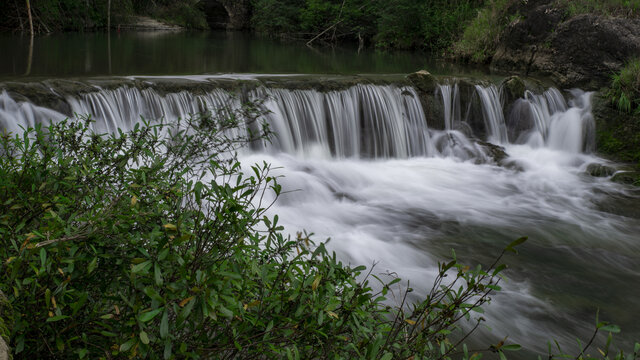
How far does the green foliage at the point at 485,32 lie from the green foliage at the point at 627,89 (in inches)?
188

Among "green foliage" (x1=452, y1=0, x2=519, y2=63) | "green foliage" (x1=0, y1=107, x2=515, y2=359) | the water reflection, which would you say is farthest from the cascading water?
"green foliage" (x1=452, y1=0, x2=519, y2=63)

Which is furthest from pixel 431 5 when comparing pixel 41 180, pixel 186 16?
pixel 41 180

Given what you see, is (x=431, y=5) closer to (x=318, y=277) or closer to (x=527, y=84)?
(x=527, y=84)

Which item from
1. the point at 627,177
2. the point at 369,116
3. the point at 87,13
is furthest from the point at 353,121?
the point at 87,13

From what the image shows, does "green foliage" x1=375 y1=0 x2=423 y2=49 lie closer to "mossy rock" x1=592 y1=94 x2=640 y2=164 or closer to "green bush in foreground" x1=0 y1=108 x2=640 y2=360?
"mossy rock" x1=592 y1=94 x2=640 y2=164

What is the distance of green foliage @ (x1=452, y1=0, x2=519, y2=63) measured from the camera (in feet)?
53.1

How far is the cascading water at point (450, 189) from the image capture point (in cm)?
579

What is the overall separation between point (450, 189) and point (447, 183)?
0.97 feet

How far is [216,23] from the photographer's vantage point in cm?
3322

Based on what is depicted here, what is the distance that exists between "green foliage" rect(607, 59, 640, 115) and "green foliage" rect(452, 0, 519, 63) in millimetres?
4788

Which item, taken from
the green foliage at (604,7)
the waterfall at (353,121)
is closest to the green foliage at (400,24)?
the green foliage at (604,7)

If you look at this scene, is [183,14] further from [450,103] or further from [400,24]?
[450,103]

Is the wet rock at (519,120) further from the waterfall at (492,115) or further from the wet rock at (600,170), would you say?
the wet rock at (600,170)

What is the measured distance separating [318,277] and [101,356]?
83 centimetres
